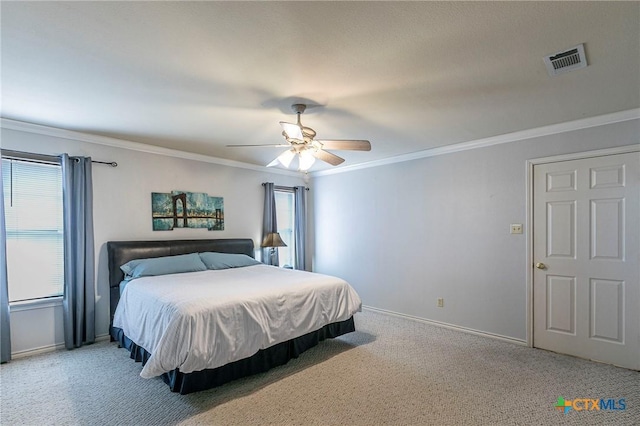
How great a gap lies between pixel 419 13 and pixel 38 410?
3.72 meters

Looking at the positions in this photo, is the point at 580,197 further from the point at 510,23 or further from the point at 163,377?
the point at 163,377

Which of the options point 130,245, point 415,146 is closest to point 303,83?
point 415,146

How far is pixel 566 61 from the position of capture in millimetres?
2100

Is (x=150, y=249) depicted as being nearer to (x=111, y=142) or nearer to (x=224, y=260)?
(x=224, y=260)

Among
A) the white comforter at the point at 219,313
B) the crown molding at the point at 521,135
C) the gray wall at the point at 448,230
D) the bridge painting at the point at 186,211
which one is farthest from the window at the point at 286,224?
the white comforter at the point at 219,313

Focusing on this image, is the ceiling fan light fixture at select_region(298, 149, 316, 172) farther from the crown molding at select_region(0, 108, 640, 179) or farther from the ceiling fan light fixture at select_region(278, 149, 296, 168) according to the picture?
the crown molding at select_region(0, 108, 640, 179)

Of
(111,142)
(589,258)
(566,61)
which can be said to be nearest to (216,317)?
(111,142)

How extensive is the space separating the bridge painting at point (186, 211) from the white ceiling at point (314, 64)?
119cm

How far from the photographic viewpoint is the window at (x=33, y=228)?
3.32 metres

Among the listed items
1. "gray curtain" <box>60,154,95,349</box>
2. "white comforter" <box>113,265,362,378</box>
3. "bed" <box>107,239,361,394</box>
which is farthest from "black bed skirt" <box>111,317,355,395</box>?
"gray curtain" <box>60,154,95,349</box>

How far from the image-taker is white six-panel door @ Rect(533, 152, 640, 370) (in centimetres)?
301

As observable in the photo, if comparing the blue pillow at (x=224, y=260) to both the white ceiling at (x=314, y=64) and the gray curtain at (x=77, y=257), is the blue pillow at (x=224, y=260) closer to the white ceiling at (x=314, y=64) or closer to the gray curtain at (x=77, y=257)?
the gray curtain at (x=77, y=257)

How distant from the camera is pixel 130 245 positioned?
12.9 feet

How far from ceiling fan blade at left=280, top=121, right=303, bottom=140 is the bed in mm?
1469
